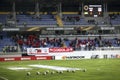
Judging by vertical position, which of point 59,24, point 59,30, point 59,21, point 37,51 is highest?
point 59,21

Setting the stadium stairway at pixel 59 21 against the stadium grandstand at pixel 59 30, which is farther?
the stadium stairway at pixel 59 21

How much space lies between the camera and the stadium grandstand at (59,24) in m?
67.2

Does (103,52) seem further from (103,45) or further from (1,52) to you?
(1,52)

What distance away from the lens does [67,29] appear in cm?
7150

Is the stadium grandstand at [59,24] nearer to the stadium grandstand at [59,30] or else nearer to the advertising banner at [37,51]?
the stadium grandstand at [59,30]

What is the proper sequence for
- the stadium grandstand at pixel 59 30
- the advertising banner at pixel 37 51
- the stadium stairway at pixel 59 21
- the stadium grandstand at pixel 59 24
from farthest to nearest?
the stadium stairway at pixel 59 21 → the stadium grandstand at pixel 59 24 → the stadium grandstand at pixel 59 30 → the advertising banner at pixel 37 51

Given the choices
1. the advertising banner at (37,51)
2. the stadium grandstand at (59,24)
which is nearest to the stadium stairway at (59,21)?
the stadium grandstand at (59,24)

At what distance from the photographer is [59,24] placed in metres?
72.9

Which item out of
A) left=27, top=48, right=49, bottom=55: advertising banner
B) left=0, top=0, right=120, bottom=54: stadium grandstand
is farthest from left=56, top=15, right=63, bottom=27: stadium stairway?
left=27, top=48, right=49, bottom=55: advertising banner

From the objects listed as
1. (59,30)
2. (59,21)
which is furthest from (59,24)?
(59,21)

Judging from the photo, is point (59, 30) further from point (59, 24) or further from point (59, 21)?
point (59, 21)

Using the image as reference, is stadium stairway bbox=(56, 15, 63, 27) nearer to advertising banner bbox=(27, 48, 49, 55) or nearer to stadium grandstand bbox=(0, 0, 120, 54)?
stadium grandstand bbox=(0, 0, 120, 54)

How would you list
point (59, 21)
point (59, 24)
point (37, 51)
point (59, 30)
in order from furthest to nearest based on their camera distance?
point (59, 21)
point (59, 24)
point (59, 30)
point (37, 51)

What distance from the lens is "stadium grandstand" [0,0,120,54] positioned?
220 ft
